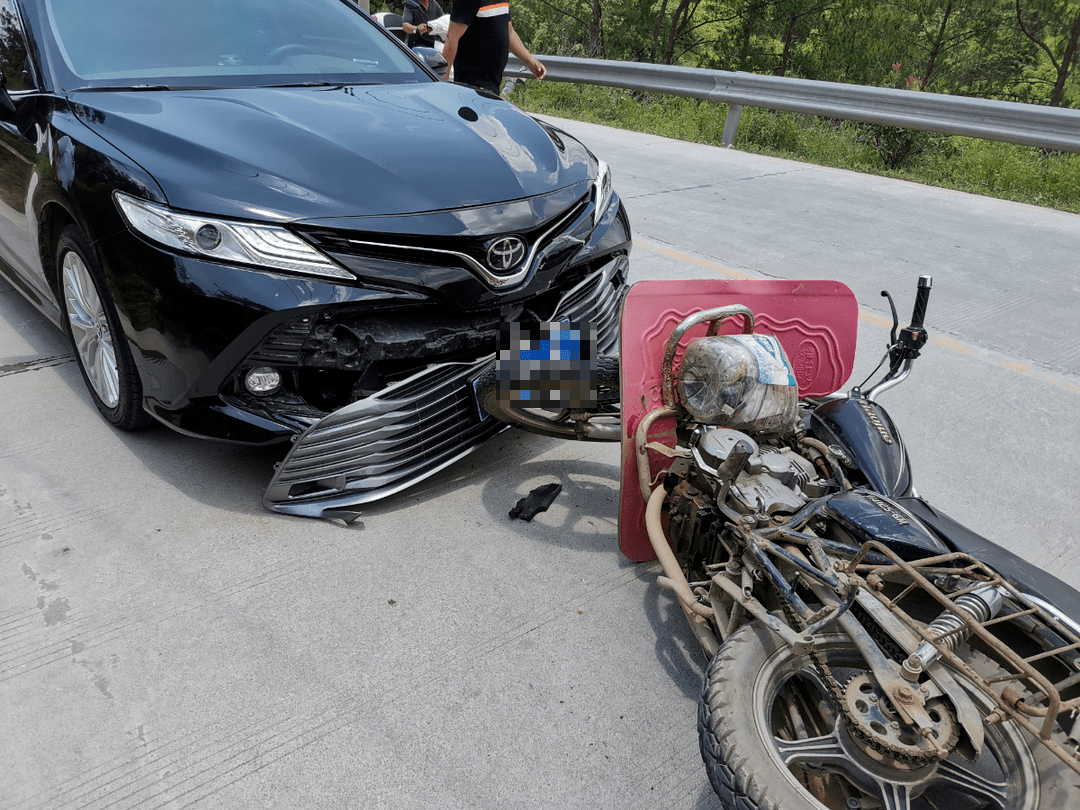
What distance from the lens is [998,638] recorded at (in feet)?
6.06

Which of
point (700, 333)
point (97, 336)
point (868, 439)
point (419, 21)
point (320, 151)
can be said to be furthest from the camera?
point (419, 21)

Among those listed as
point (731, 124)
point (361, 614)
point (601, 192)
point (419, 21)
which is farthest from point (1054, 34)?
point (361, 614)

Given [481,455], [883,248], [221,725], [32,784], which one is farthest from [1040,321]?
[32,784]

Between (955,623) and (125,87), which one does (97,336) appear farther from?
(955,623)

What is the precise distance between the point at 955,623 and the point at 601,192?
2.30 metres

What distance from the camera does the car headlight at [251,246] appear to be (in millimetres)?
2668

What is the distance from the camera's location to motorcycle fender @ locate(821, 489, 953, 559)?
202cm

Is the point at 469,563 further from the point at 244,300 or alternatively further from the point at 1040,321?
the point at 1040,321

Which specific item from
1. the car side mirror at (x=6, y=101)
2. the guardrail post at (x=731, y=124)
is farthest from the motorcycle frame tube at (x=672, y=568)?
the guardrail post at (x=731, y=124)

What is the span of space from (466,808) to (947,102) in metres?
8.57

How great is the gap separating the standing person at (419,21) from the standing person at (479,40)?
0.18m

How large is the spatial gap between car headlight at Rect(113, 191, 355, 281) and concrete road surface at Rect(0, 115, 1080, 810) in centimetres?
91

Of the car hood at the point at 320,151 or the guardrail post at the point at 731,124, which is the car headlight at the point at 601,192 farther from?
the guardrail post at the point at 731,124

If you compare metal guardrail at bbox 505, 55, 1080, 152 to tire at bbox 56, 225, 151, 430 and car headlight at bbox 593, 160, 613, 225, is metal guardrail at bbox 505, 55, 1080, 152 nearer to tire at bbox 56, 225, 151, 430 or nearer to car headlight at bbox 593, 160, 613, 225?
car headlight at bbox 593, 160, 613, 225
